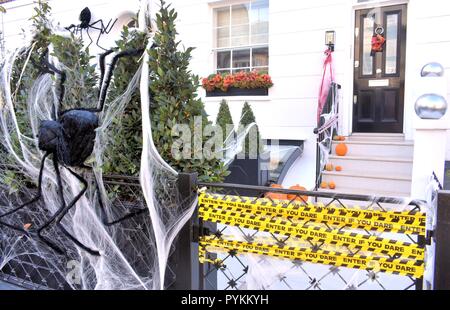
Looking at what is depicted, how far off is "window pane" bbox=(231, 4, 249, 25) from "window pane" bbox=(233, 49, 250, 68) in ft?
1.82

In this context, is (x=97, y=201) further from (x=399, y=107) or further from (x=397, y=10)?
(x=397, y=10)

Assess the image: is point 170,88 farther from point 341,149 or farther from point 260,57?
point 260,57

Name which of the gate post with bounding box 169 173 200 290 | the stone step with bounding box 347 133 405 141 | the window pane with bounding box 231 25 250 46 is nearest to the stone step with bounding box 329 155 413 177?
the stone step with bounding box 347 133 405 141

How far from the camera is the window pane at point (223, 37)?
745 cm

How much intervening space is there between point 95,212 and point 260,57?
17.5 ft

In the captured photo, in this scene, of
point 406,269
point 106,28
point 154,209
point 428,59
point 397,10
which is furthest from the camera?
point 106,28

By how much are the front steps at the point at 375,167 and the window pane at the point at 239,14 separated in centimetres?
305

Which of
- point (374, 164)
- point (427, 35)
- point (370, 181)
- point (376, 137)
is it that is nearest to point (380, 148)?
point (374, 164)

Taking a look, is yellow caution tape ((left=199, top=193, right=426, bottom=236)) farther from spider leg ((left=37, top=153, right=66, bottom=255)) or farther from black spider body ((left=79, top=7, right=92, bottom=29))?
black spider body ((left=79, top=7, right=92, bottom=29))

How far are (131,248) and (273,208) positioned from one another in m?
1.08

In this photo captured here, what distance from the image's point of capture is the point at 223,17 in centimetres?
746

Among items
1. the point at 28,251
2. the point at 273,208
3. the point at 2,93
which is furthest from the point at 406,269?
the point at 2,93

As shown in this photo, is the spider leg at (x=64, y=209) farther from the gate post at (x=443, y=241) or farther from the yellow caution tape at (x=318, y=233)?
the gate post at (x=443, y=241)

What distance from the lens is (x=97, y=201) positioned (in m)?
2.56
